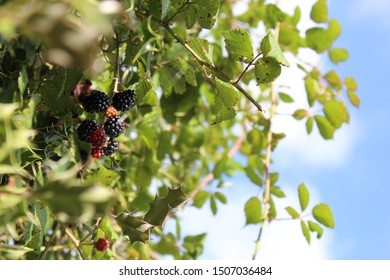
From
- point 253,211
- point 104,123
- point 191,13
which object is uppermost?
point 191,13

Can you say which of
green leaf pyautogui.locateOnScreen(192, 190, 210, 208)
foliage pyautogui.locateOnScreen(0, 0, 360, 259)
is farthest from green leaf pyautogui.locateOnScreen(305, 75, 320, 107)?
green leaf pyautogui.locateOnScreen(192, 190, 210, 208)

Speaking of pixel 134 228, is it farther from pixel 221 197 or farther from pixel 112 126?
pixel 221 197

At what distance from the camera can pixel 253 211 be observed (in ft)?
5.56

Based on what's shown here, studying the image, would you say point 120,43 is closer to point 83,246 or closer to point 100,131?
point 100,131

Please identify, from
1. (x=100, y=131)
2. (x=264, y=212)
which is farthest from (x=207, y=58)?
(x=264, y=212)

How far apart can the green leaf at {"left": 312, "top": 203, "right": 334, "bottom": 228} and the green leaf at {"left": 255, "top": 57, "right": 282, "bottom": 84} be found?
2.16 ft

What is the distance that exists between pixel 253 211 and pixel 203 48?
77cm

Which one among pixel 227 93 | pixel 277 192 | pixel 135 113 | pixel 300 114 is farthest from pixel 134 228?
pixel 300 114

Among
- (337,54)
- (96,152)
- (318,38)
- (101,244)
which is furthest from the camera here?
(337,54)

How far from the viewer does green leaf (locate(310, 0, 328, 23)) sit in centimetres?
182

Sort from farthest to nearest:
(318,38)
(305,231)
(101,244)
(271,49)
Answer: (318,38) → (305,231) → (101,244) → (271,49)

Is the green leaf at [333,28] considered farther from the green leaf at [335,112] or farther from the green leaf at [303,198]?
the green leaf at [303,198]

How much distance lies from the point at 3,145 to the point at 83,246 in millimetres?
835

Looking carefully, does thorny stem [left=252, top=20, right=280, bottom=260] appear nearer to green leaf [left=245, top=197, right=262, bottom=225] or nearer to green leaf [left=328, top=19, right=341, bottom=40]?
green leaf [left=245, top=197, right=262, bottom=225]
